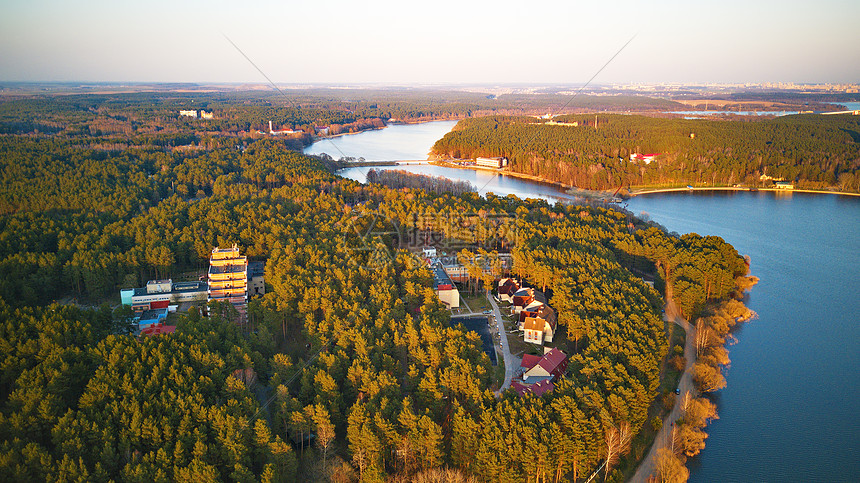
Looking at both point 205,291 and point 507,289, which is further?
point 507,289

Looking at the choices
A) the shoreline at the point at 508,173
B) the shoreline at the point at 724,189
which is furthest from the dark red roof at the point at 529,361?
the shoreline at the point at 508,173

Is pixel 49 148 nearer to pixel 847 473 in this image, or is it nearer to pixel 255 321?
pixel 255 321

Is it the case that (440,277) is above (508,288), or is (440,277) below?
above

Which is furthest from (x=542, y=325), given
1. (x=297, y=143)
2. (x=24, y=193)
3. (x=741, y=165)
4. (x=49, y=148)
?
(x=297, y=143)

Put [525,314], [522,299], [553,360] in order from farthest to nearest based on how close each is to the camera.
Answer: [522,299]
[525,314]
[553,360]

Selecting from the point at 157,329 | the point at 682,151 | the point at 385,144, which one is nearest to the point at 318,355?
the point at 157,329

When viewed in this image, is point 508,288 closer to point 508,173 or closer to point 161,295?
point 161,295

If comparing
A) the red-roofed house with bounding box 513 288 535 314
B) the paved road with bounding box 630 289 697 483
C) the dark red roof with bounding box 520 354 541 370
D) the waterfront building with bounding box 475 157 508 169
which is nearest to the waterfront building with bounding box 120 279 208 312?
the red-roofed house with bounding box 513 288 535 314
